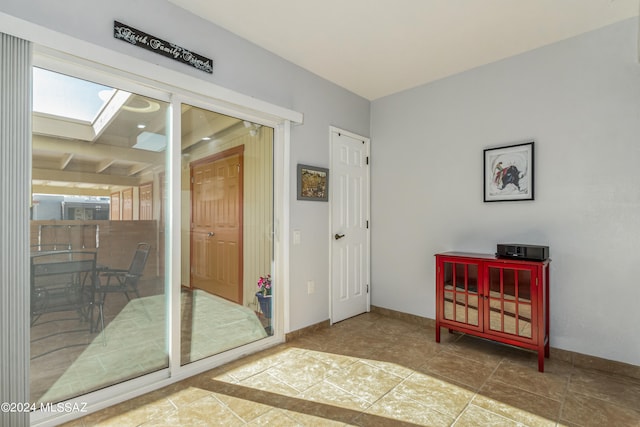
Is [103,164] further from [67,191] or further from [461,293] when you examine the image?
[461,293]

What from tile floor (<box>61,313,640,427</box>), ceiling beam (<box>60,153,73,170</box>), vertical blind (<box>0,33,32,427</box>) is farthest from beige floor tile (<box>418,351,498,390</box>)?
ceiling beam (<box>60,153,73,170</box>)

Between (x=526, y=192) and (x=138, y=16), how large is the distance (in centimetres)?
338

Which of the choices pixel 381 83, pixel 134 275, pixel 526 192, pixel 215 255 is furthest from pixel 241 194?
pixel 526 192

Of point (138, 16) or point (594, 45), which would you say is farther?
point (594, 45)

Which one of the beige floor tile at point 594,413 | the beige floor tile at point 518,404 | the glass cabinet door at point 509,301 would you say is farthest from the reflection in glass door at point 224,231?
the beige floor tile at point 594,413

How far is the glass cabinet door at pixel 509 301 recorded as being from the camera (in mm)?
2561

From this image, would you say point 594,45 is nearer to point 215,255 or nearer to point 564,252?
point 564,252

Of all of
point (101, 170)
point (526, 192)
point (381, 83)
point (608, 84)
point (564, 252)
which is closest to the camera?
point (101, 170)

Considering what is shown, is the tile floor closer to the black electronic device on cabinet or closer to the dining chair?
the dining chair

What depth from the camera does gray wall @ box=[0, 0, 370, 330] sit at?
188cm

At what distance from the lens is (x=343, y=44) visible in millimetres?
2787

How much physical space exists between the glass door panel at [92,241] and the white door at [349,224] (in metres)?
1.86

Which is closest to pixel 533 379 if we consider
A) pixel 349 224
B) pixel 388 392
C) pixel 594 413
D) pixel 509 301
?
pixel 594 413

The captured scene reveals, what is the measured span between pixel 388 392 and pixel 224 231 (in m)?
1.75
